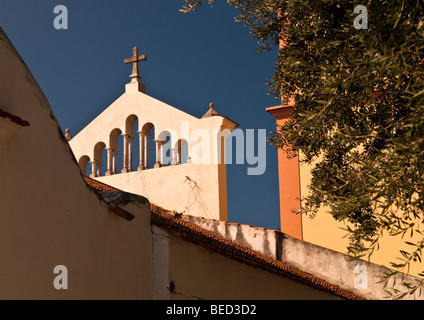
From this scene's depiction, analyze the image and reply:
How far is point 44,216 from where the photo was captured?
23.4 ft

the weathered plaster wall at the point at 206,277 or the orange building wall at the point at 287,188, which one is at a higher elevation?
the orange building wall at the point at 287,188

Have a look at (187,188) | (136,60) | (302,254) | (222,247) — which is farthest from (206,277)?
(136,60)

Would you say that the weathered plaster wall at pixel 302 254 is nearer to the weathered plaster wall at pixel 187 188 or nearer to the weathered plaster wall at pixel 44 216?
the weathered plaster wall at pixel 187 188

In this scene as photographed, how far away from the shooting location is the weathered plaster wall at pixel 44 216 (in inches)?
262

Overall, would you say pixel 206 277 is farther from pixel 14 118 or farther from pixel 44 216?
pixel 14 118

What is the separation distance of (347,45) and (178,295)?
4.30 meters

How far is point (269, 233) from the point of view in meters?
16.0

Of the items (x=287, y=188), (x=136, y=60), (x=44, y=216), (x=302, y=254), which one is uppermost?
(x=136, y=60)

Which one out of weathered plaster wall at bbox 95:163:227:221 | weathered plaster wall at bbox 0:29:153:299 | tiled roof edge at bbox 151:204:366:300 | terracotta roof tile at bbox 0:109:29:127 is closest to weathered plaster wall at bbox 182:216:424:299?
tiled roof edge at bbox 151:204:366:300

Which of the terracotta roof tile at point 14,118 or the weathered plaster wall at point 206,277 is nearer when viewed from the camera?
the terracotta roof tile at point 14,118

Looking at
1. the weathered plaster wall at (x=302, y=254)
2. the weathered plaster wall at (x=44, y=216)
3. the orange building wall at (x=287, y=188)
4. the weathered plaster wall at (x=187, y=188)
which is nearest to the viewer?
the weathered plaster wall at (x=44, y=216)

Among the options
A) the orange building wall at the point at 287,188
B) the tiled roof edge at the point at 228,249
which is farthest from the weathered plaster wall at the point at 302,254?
the orange building wall at the point at 287,188

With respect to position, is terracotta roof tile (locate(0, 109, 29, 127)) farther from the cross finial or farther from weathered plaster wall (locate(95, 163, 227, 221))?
the cross finial

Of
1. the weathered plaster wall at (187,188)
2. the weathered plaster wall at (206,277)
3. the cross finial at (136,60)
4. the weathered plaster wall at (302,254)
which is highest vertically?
the cross finial at (136,60)
